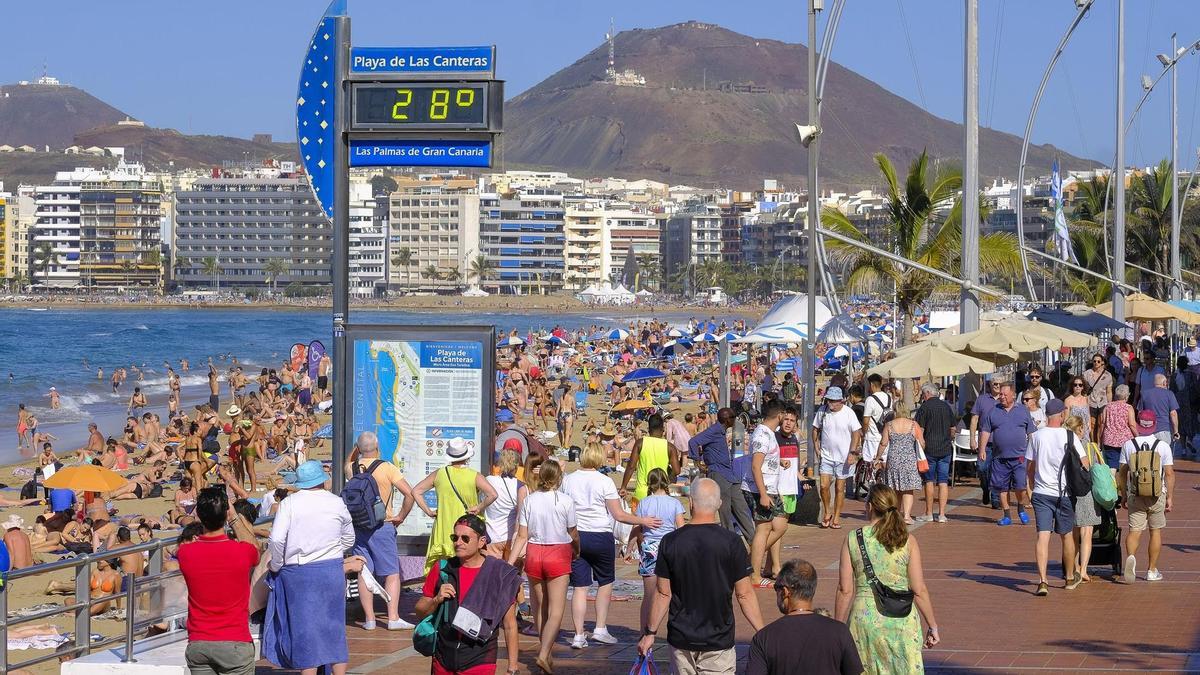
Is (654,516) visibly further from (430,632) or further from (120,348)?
(120,348)

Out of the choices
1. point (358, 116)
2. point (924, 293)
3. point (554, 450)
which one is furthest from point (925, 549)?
point (554, 450)

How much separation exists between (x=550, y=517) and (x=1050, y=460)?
3699 mm

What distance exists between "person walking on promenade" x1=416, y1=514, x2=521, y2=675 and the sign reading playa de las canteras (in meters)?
3.75

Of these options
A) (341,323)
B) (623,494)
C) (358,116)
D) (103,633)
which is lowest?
(103,633)

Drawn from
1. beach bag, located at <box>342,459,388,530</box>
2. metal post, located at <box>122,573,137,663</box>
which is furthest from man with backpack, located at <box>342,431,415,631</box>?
metal post, located at <box>122,573,137,663</box>

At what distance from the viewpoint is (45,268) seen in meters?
187

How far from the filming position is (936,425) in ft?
47.1

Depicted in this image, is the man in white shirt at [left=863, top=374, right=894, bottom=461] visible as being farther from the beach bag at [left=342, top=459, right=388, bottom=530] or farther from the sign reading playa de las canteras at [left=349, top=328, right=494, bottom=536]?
the beach bag at [left=342, top=459, right=388, bottom=530]

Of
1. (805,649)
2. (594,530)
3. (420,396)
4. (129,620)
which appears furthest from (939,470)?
(805,649)

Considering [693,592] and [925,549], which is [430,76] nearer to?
[693,592]

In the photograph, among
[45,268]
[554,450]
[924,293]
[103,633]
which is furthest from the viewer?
[45,268]

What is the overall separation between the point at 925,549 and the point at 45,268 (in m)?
188

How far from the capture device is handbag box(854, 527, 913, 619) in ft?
20.9

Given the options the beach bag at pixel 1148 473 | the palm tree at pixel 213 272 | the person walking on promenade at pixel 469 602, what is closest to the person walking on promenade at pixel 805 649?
the person walking on promenade at pixel 469 602
